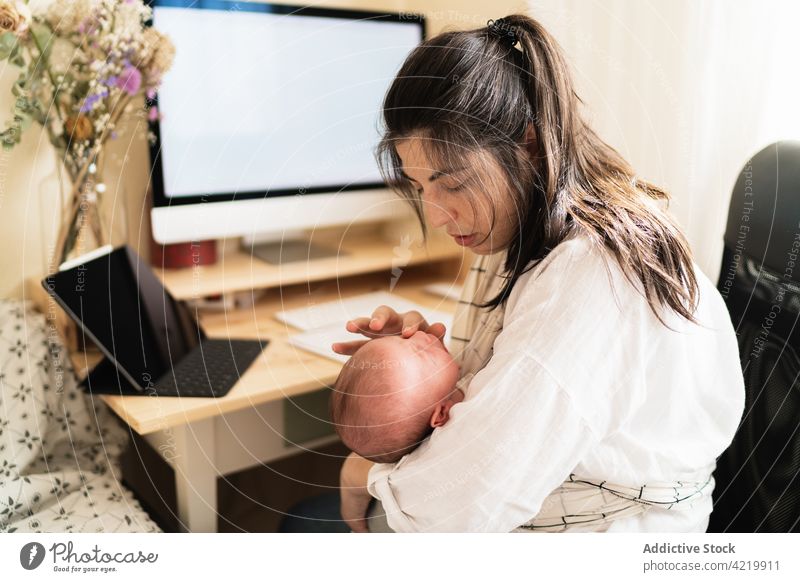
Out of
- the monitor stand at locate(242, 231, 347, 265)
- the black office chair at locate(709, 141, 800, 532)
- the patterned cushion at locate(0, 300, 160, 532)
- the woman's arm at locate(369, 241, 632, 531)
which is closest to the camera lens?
the woman's arm at locate(369, 241, 632, 531)

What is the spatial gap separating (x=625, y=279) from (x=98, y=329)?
0.63 meters

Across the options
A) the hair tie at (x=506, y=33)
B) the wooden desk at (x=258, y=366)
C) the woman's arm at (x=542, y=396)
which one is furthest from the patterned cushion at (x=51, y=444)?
the hair tie at (x=506, y=33)

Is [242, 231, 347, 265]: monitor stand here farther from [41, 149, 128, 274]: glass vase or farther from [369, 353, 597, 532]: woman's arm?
[369, 353, 597, 532]: woman's arm

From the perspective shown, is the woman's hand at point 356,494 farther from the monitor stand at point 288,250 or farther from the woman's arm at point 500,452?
the monitor stand at point 288,250

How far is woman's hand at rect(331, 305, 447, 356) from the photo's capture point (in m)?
0.74

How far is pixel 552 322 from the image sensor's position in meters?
0.58

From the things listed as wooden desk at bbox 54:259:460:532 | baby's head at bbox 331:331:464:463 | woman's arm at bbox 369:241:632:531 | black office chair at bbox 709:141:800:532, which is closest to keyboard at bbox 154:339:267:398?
wooden desk at bbox 54:259:460:532

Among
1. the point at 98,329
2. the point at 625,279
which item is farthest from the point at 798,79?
the point at 98,329

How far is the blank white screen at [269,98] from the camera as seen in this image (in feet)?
3.15

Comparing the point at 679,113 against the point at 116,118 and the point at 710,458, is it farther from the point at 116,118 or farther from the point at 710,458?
the point at 116,118

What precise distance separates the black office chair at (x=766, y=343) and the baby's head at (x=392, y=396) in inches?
14.1

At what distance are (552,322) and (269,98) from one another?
0.62 meters

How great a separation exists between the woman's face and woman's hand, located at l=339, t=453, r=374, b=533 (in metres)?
0.30

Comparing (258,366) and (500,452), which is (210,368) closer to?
(258,366)
